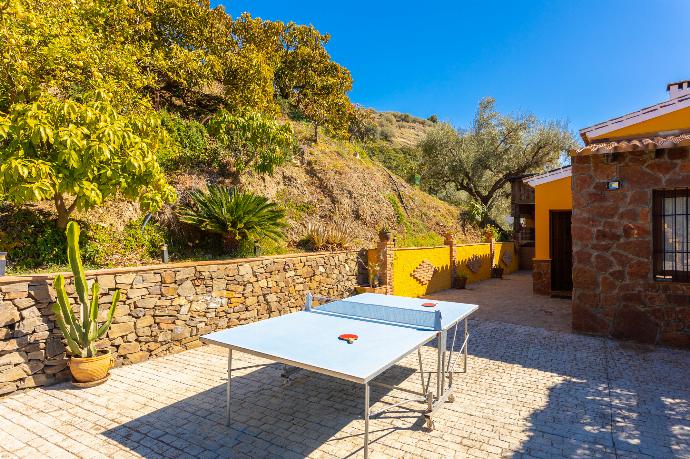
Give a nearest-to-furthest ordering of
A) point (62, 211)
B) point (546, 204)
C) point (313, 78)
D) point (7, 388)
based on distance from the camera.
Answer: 1. point (7, 388)
2. point (62, 211)
3. point (546, 204)
4. point (313, 78)

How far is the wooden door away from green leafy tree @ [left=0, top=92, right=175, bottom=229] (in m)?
11.8

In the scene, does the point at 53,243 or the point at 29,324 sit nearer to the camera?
the point at 29,324

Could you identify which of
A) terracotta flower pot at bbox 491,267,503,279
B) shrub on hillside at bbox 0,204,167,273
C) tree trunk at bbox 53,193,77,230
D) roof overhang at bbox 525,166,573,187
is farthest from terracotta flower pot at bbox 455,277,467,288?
tree trunk at bbox 53,193,77,230

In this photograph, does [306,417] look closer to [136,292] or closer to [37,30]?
[136,292]

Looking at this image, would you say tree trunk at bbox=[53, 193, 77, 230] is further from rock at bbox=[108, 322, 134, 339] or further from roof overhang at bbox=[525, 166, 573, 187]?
roof overhang at bbox=[525, 166, 573, 187]

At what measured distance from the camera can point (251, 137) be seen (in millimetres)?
11742

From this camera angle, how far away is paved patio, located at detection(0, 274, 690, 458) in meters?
3.89

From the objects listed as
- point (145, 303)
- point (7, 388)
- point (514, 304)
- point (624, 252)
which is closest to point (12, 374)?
point (7, 388)

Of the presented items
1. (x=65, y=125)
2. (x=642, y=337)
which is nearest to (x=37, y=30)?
(x=65, y=125)

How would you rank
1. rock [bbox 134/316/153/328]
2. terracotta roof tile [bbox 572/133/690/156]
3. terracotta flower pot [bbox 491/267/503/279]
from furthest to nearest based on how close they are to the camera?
terracotta flower pot [bbox 491/267/503/279] → terracotta roof tile [bbox 572/133/690/156] → rock [bbox 134/316/153/328]

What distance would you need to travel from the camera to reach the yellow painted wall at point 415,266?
1175 centimetres

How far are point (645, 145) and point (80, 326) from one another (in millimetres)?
9983

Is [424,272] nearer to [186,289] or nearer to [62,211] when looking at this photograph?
[186,289]

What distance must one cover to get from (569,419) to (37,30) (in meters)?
9.95
